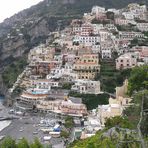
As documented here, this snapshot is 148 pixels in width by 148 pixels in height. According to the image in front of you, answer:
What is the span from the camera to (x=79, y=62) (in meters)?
59.8

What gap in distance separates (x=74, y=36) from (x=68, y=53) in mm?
4826

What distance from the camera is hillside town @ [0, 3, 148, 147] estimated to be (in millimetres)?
53938

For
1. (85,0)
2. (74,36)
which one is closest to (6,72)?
(74,36)

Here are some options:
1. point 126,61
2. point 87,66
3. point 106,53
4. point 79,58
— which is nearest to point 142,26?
point 106,53

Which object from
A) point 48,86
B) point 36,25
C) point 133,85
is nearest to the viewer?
point 133,85

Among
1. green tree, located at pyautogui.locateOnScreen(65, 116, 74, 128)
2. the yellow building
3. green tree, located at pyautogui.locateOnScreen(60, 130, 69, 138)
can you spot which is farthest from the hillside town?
green tree, located at pyautogui.locateOnScreen(60, 130, 69, 138)

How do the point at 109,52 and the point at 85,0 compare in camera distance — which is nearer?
the point at 109,52

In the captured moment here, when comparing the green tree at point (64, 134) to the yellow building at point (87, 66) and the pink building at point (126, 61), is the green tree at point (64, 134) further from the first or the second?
the pink building at point (126, 61)

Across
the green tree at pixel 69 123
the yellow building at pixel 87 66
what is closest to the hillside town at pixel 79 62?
the yellow building at pixel 87 66

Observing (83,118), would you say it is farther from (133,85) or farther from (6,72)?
(6,72)

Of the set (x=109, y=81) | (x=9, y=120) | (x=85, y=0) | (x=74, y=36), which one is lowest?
(x=9, y=120)

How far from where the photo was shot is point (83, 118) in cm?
5028

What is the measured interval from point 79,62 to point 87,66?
1.70m

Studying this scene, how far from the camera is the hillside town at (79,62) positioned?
53.9m
